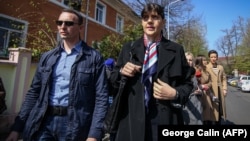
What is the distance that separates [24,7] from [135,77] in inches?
434

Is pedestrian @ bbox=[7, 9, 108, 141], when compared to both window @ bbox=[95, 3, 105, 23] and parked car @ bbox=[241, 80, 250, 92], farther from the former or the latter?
parked car @ bbox=[241, 80, 250, 92]

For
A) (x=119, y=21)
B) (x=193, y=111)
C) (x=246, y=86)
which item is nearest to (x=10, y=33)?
(x=193, y=111)

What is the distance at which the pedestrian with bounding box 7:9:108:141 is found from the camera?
249 cm

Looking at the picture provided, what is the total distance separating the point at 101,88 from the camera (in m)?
2.61

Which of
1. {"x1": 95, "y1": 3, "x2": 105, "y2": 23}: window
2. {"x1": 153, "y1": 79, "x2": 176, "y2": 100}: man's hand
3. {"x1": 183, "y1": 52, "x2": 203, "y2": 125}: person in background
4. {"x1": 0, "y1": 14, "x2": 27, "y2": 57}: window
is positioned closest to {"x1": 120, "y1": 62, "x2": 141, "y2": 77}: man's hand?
{"x1": 153, "y1": 79, "x2": 176, "y2": 100}: man's hand

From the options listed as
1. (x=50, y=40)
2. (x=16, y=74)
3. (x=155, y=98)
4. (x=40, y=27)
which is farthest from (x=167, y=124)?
(x=40, y=27)

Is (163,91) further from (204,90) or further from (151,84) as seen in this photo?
(204,90)

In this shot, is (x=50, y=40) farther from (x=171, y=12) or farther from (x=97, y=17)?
(x=171, y=12)

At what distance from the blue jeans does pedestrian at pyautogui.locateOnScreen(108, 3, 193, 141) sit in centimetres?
49

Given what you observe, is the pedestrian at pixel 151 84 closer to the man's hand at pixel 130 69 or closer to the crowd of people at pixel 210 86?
the man's hand at pixel 130 69

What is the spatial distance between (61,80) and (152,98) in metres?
0.86

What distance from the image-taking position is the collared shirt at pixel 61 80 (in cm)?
254

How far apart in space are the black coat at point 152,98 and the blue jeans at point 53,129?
50 cm

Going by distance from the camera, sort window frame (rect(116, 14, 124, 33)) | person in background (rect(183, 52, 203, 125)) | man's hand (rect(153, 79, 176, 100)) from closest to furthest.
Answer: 1. man's hand (rect(153, 79, 176, 100))
2. person in background (rect(183, 52, 203, 125))
3. window frame (rect(116, 14, 124, 33))
